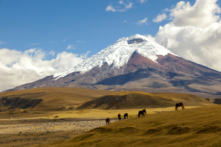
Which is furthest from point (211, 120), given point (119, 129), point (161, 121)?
point (119, 129)

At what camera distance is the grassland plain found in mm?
15516

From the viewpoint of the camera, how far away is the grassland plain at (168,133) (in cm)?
1552

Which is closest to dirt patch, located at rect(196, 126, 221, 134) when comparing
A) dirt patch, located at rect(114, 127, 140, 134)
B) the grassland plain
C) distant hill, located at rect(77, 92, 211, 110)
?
the grassland plain

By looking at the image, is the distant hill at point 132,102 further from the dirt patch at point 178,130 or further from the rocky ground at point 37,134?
the dirt patch at point 178,130

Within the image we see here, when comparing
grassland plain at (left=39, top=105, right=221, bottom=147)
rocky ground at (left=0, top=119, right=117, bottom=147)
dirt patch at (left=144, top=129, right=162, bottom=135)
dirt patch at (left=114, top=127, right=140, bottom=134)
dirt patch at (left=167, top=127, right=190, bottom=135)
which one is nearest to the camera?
grassland plain at (left=39, top=105, right=221, bottom=147)

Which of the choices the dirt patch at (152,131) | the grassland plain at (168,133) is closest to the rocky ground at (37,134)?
the grassland plain at (168,133)

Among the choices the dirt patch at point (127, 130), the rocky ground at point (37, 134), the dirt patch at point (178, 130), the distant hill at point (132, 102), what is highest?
the distant hill at point (132, 102)

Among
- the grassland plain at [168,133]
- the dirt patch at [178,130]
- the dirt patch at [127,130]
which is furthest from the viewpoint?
the dirt patch at [127,130]

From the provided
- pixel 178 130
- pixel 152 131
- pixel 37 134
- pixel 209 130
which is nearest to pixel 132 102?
pixel 37 134

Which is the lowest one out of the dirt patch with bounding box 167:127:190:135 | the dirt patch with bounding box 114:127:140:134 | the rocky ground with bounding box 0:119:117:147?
the rocky ground with bounding box 0:119:117:147

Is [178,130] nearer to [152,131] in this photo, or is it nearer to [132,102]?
[152,131]

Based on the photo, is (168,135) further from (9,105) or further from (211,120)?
(9,105)

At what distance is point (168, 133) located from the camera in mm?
18891

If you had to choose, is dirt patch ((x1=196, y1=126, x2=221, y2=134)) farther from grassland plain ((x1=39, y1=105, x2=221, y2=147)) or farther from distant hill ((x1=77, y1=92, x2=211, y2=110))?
distant hill ((x1=77, y1=92, x2=211, y2=110))
